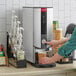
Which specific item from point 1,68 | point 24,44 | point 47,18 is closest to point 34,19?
point 47,18

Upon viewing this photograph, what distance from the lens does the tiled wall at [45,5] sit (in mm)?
2074

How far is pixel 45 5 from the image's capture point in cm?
217

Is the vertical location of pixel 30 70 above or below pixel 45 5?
below

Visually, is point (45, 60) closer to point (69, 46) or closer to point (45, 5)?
point (69, 46)

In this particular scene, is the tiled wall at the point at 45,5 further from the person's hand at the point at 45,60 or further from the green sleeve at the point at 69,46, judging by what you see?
the green sleeve at the point at 69,46

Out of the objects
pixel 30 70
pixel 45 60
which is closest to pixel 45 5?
pixel 45 60

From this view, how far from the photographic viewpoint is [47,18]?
1.84 m

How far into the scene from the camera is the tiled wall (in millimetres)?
2074

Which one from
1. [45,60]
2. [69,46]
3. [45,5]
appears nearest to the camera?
[69,46]

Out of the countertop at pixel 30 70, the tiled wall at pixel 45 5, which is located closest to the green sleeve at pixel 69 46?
the countertop at pixel 30 70

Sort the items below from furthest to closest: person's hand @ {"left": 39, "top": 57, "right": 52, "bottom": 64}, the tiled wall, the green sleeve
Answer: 1. the tiled wall
2. person's hand @ {"left": 39, "top": 57, "right": 52, "bottom": 64}
3. the green sleeve

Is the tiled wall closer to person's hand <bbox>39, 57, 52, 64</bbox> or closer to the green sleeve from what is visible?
person's hand <bbox>39, 57, 52, 64</bbox>

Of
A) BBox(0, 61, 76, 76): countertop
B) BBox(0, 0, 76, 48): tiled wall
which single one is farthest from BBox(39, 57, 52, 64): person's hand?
BBox(0, 0, 76, 48): tiled wall

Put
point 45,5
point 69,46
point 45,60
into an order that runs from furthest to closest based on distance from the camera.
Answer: point 45,5 < point 45,60 < point 69,46
